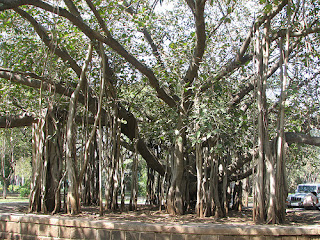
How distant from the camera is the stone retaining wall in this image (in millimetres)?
4520

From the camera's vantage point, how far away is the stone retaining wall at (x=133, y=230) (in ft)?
14.8

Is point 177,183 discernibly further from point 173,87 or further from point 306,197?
point 306,197

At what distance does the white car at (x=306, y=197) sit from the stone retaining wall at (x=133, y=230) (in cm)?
997

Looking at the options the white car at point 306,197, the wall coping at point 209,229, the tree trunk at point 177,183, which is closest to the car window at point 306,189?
the white car at point 306,197

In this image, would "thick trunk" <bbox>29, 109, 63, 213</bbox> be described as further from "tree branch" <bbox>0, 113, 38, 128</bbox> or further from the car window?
the car window

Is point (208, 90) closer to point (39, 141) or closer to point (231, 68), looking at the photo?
point (231, 68)

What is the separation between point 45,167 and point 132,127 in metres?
2.76

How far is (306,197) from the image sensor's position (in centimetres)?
1412

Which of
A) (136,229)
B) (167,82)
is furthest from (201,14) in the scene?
(136,229)

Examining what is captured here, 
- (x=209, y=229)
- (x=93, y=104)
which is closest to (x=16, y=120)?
(x=93, y=104)

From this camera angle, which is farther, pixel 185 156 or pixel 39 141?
pixel 185 156

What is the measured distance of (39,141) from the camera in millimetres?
6836

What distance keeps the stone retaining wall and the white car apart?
32.7ft

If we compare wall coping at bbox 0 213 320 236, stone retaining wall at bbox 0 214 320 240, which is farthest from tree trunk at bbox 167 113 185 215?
wall coping at bbox 0 213 320 236
